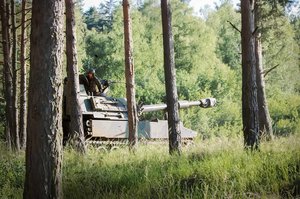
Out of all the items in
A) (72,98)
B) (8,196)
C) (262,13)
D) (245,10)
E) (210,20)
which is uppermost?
(210,20)

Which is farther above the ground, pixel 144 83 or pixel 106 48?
pixel 106 48

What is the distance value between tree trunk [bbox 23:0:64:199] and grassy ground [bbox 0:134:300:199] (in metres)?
1.13

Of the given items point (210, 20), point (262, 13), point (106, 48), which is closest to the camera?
point (262, 13)

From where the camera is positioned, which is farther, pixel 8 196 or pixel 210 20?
pixel 210 20

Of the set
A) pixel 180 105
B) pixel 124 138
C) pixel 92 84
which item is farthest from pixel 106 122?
pixel 180 105

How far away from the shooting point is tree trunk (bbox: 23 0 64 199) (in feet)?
17.5

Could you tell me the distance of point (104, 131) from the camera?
14.6 m

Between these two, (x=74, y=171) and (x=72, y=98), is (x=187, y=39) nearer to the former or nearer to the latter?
(x=72, y=98)

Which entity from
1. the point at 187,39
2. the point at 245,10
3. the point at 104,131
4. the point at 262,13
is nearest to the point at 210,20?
the point at 187,39

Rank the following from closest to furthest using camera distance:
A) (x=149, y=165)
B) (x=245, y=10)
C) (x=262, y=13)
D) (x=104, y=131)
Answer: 1. (x=149, y=165)
2. (x=245, y=10)
3. (x=104, y=131)
4. (x=262, y=13)

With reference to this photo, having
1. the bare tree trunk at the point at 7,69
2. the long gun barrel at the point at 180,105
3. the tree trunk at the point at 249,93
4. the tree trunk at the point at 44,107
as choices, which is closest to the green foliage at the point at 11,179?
the tree trunk at the point at 44,107

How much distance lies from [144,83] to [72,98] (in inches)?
978

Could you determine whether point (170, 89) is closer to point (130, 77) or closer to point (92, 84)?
point (130, 77)

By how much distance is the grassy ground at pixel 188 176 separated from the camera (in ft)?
18.9
